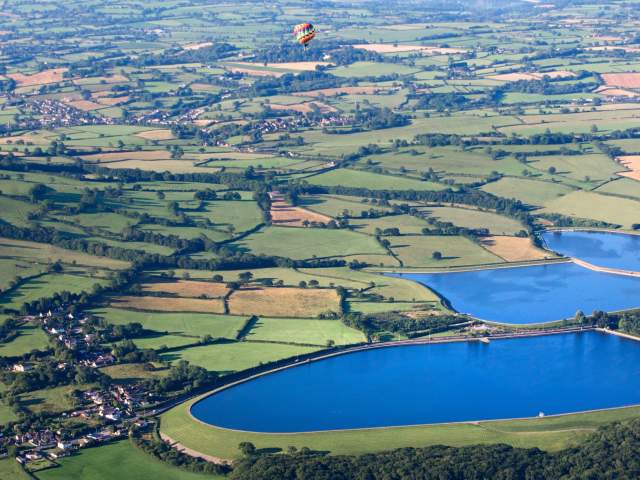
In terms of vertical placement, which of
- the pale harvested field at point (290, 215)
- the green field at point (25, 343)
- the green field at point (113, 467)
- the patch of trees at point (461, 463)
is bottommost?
the pale harvested field at point (290, 215)

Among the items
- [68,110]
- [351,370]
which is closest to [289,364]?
[351,370]

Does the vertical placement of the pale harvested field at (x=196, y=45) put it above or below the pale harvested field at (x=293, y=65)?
above

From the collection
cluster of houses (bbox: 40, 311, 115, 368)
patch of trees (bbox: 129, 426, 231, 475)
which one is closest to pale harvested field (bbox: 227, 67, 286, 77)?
cluster of houses (bbox: 40, 311, 115, 368)

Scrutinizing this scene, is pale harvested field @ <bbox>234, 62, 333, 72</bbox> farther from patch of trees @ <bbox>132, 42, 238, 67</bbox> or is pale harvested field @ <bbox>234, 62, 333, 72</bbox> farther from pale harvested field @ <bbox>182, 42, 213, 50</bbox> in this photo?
pale harvested field @ <bbox>182, 42, 213, 50</bbox>

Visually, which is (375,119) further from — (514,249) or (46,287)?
(46,287)

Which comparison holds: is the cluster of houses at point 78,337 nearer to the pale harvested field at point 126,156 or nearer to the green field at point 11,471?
the green field at point 11,471

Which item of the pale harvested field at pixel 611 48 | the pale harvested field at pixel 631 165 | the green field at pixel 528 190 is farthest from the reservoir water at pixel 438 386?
the pale harvested field at pixel 611 48
